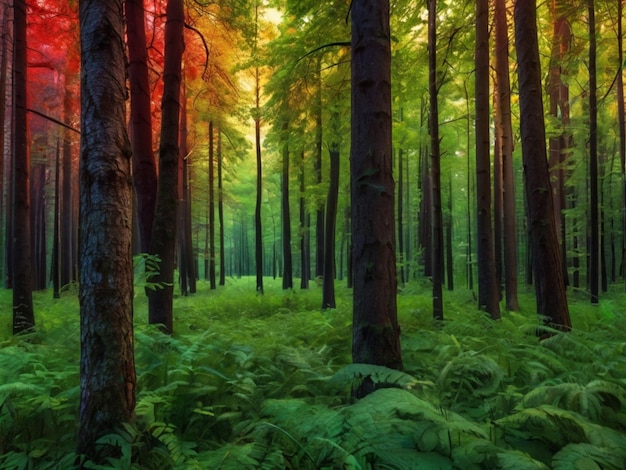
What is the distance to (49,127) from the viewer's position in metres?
17.5

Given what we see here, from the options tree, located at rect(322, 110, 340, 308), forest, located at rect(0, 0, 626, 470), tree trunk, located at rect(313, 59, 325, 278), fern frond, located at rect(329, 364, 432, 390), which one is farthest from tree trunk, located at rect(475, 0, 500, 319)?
fern frond, located at rect(329, 364, 432, 390)

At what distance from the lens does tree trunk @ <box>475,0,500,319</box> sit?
310 inches

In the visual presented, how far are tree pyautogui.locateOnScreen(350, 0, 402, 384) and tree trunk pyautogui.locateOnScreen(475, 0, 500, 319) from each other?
5.24 metres

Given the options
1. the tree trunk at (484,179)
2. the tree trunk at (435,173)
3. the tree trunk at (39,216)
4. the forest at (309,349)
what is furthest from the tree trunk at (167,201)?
the tree trunk at (39,216)

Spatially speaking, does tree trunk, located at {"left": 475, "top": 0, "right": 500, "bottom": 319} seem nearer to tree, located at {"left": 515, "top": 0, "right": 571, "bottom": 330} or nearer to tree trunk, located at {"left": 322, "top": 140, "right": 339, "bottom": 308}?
tree, located at {"left": 515, "top": 0, "right": 571, "bottom": 330}

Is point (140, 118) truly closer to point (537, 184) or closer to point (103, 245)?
point (103, 245)

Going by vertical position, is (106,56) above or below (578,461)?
above

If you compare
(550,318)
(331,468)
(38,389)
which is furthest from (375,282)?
(550,318)

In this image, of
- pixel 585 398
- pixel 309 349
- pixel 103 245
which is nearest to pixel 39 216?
pixel 309 349

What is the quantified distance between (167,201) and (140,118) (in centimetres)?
177

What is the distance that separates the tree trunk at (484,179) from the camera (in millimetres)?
7863

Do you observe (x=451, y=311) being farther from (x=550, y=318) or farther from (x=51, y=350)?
(x=51, y=350)

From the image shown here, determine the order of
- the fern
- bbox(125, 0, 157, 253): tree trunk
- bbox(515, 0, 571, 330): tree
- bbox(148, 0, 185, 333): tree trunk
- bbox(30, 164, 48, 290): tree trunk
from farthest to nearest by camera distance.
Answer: bbox(30, 164, 48, 290): tree trunk → bbox(125, 0, 157, 253): tree trunk → bbox(148, 0, 185, 333): tree trunk → bbox(515, 0, 571, 330): tree → the fern

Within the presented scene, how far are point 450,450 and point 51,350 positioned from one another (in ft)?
15.7
